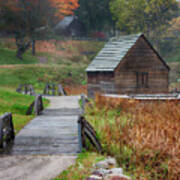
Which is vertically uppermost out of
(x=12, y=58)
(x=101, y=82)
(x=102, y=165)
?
(x=12, y=58)

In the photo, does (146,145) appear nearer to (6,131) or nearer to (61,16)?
(6,131)

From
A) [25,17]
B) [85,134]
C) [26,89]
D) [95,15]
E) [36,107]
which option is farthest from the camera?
[95,15]

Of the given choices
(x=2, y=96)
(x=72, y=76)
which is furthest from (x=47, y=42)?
(x=2, y=96)

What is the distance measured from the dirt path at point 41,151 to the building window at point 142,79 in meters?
12.8

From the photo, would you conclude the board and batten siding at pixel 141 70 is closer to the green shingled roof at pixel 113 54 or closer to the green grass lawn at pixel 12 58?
the green shingled roof at pixel 113 54

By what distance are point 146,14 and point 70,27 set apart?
1893 centimetres

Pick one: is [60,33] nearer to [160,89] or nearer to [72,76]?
[72,76]

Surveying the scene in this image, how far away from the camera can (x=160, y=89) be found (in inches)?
952

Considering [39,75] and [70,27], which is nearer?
[39,75]

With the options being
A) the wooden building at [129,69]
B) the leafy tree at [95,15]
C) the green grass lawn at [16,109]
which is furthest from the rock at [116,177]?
the leafy tree at [95,15]

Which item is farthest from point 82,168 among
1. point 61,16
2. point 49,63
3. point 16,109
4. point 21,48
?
point 61,16

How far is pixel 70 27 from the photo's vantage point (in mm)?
58062

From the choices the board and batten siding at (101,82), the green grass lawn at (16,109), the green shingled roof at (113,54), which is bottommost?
the green grass lawn at (16,109)

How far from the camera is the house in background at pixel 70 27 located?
5766cm
